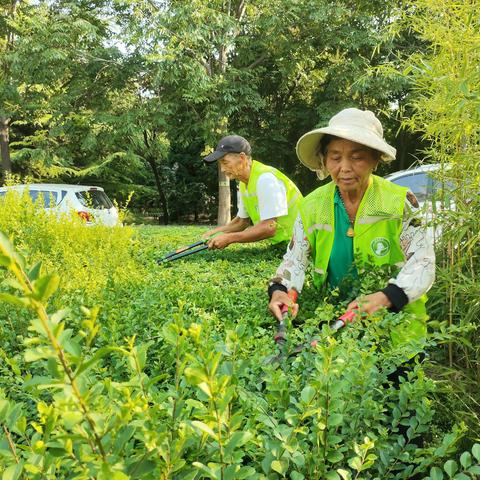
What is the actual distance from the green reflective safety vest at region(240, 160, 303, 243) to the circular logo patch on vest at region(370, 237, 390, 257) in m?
1.99

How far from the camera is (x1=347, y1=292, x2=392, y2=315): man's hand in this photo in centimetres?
219

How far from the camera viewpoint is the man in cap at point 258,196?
177 inches

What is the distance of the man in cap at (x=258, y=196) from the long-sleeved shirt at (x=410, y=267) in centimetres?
175

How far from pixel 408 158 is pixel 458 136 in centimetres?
1900

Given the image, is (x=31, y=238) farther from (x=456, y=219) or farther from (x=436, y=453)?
(x=436, y=453)

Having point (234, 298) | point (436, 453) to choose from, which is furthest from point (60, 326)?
point (234, 298)

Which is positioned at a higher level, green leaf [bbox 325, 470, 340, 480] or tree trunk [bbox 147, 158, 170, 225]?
green leaf [bbox 325, 470, 340, 480]

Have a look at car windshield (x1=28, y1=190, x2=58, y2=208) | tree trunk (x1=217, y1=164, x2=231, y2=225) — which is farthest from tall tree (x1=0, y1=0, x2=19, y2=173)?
tree trunk (x1=217, y1=164, x2=231, y2=225)

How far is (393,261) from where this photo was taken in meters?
2.62

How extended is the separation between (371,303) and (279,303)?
48cm

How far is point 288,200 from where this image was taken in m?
4.77

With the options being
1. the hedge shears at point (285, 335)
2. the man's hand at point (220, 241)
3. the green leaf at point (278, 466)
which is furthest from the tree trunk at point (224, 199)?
the green leaf at point (278, 466)

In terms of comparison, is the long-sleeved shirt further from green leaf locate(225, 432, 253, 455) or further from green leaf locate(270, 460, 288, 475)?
green leaf locate(225, 432, 253, 455)

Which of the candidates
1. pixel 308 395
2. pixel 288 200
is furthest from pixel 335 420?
pixel 288 200
